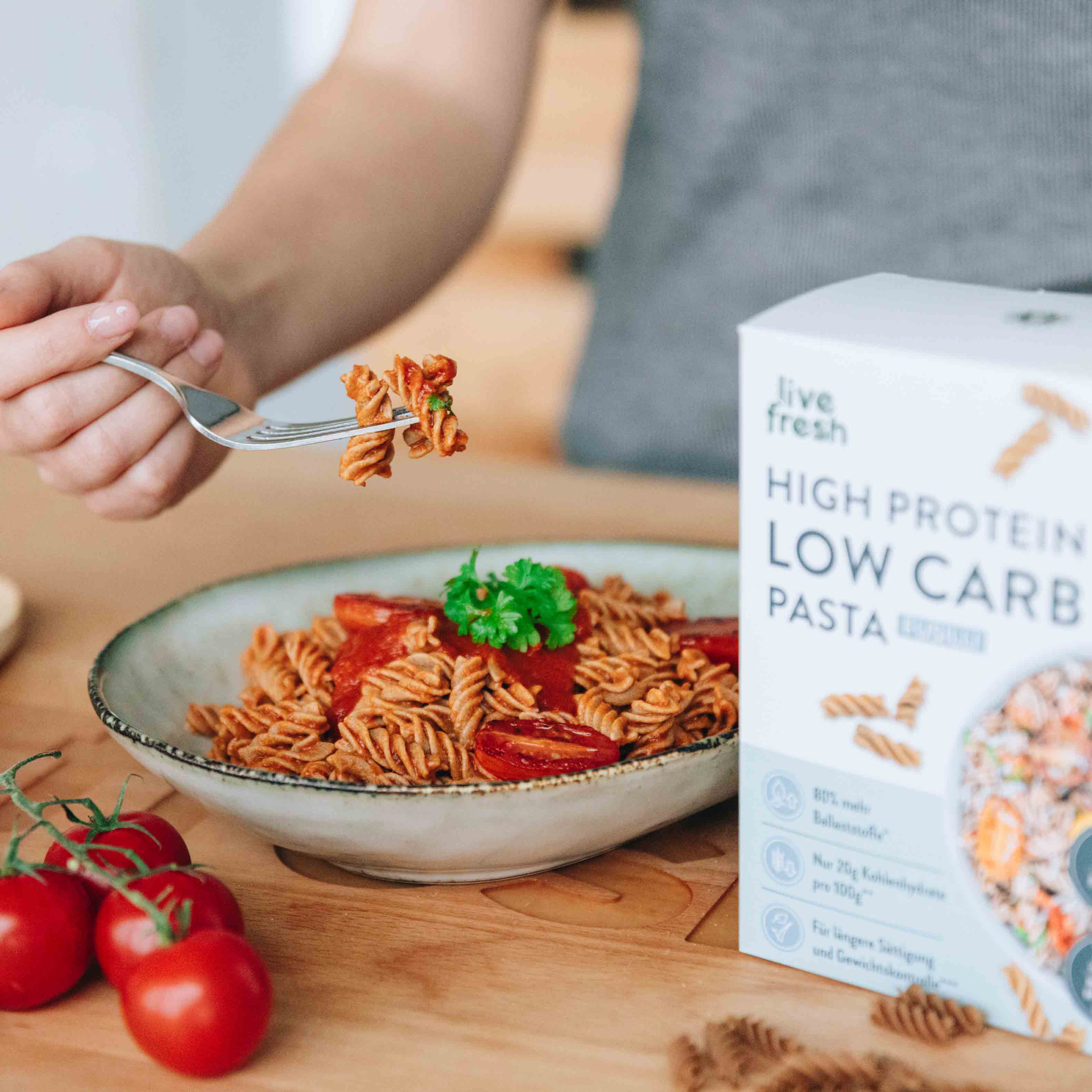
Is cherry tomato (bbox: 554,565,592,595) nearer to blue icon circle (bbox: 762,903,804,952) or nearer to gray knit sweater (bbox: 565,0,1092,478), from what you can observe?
blue icon circle (bbox: 762,903,804,952)

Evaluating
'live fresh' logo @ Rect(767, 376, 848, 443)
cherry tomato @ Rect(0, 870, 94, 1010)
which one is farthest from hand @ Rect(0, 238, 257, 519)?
'live fresh' logo @ Rect(767, 376, 848, 443)

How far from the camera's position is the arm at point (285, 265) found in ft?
3.89

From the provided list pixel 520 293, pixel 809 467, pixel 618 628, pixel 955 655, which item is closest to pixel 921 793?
pixel 955 655

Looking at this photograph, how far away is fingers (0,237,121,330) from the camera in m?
1.14

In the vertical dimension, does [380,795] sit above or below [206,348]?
below

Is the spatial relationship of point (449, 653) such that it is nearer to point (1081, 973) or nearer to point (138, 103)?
point (1081, 973)

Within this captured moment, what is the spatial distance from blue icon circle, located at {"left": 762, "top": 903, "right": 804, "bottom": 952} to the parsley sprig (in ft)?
0.90

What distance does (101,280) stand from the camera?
4.13 ft

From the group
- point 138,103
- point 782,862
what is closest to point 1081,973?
point 782,862

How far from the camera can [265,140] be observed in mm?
4289

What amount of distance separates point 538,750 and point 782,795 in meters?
0.18

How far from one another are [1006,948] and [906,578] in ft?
0.73

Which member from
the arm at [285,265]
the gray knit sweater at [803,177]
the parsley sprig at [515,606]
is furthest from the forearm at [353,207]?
the parsley sprig at [515,606]

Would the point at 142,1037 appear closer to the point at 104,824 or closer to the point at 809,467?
the point at 104,824
